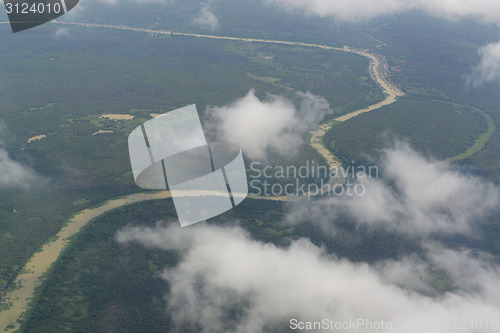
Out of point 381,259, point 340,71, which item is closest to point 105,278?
point 381,259

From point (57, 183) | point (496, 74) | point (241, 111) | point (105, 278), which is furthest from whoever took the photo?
point (496, 74)

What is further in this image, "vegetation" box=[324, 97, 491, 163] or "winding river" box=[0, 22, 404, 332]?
"vegetation" box=[324, 97, 491, 163]

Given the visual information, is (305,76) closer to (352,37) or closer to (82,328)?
(352,37)

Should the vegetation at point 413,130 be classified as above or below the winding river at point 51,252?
below

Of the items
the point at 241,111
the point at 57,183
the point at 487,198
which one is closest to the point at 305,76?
the point at 241,111

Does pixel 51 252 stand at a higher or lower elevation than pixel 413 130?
higher

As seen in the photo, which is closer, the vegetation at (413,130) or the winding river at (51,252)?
the winding river at (51,252)

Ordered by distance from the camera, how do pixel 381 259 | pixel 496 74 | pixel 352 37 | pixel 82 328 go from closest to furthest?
pixel 82 328
pixel 381 259
pixel 496 74
pixel 352 37

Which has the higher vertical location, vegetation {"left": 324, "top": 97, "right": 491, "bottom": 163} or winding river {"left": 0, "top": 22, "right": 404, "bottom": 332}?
winding river {"left": 0, "top": 22, "right": 404, "bottom": 332}

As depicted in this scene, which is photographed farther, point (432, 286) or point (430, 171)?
point (430, 171)

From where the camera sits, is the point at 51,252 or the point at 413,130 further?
the point at 413,130

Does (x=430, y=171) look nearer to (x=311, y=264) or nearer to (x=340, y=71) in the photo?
(x=311, y=264)
